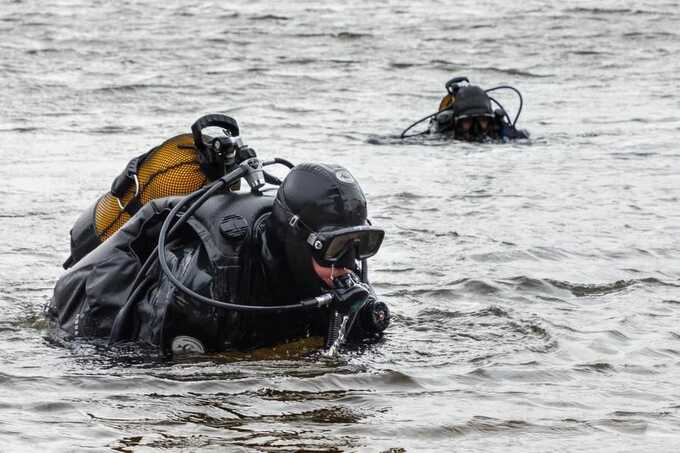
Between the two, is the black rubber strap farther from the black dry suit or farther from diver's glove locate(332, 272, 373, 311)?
diver's glove locate(332, 272, 373, 311)

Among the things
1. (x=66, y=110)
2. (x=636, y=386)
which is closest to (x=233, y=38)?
(x=66, y=110)

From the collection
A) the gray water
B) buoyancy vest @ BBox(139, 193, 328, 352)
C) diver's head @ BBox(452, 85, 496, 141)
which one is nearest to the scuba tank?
buoyancy vest @ BBox(139, 193, 328, 352)

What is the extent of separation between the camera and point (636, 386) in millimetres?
5145

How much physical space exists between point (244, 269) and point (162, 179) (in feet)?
3.03

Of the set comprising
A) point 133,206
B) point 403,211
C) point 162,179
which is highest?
point 162,179

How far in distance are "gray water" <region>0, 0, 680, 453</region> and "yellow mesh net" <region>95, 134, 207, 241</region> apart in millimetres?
606

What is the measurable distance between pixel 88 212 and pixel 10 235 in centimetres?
273

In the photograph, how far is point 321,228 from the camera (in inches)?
190

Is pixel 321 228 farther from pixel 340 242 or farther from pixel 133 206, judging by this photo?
pixel 133 206

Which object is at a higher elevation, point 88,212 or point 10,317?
point 88,212

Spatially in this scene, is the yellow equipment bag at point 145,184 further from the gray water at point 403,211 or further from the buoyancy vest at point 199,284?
the gray water at point 403,211

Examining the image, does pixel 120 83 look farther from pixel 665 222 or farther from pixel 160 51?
pixel 665 222

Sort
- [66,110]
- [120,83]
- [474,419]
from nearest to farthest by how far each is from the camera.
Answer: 1. [474,419]
2. [66,110]
3. [120,83]

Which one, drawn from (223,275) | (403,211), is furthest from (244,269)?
(403,211)
